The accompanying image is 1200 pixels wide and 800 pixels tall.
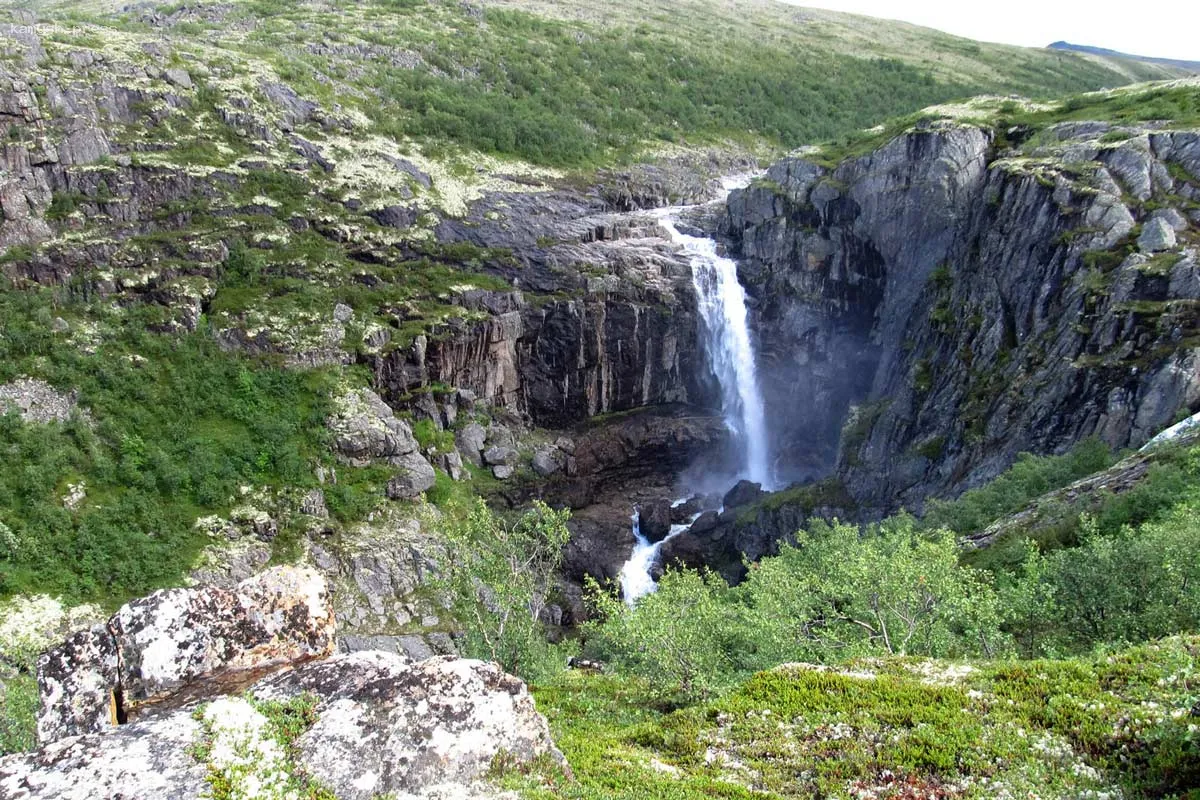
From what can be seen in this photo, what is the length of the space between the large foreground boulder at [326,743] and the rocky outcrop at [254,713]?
0.02 metres

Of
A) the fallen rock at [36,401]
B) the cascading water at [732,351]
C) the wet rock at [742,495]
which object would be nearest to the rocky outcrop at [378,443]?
the fallen rock at [36,401]

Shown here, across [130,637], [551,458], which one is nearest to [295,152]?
[551,458]

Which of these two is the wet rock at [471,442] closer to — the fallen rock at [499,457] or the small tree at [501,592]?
the fallen rock at [499,457]

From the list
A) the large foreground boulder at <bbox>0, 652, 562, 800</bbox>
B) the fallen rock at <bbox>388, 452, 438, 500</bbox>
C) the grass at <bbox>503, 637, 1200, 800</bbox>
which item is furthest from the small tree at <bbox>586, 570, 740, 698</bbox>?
the fallen rock at <bbox>388, 452, 438, 500</bbox>

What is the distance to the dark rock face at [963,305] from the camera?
42.0 meters

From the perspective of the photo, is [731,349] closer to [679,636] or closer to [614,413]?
[614,413]

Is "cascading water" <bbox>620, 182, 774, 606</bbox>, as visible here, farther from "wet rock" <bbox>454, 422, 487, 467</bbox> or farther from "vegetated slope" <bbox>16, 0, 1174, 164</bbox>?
"vegetated slope" <bbox>16, 0, 1174, 164</bbox>

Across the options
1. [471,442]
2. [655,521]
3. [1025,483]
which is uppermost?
[1025,483]

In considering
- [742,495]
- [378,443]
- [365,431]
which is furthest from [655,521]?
[365,431]

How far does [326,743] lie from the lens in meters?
12.1

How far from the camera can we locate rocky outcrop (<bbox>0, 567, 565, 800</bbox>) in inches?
447

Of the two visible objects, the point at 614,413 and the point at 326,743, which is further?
the point at 614,413

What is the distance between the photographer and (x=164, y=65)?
7938 cm

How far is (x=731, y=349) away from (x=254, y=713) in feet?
233
